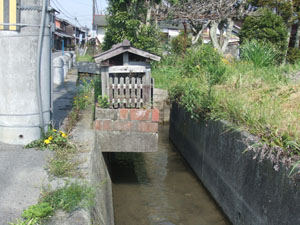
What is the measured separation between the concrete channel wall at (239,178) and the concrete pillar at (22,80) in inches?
118

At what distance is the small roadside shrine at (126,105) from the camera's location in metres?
5.41

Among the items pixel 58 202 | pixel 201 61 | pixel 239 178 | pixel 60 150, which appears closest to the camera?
pixel 58 202

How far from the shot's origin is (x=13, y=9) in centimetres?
445

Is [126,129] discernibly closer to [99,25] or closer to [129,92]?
[129,92]

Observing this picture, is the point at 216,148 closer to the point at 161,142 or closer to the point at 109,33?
the point at 161,142

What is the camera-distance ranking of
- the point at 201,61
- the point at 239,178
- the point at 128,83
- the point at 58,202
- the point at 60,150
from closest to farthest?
the point at 58,202 < the point at 60,150 < the point at 239,178 < the point at 128,83 < the point at 201,61

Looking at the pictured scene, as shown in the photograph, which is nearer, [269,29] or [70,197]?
[70,197]

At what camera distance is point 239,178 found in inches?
188

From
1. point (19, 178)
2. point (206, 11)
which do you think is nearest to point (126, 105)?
point (19, 178)

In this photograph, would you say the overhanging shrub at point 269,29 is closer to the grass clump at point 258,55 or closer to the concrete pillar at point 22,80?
the grass clump at point 258,55

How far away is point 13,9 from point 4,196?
2.62 m

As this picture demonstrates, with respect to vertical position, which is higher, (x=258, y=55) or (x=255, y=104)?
(x=258, y=55)

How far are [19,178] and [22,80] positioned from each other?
158cm

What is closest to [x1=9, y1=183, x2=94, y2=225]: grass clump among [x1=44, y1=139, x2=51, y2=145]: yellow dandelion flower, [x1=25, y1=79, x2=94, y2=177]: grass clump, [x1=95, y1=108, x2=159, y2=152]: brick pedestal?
[x1=25, y1=79, x2=94, y2=177]: grass clump
